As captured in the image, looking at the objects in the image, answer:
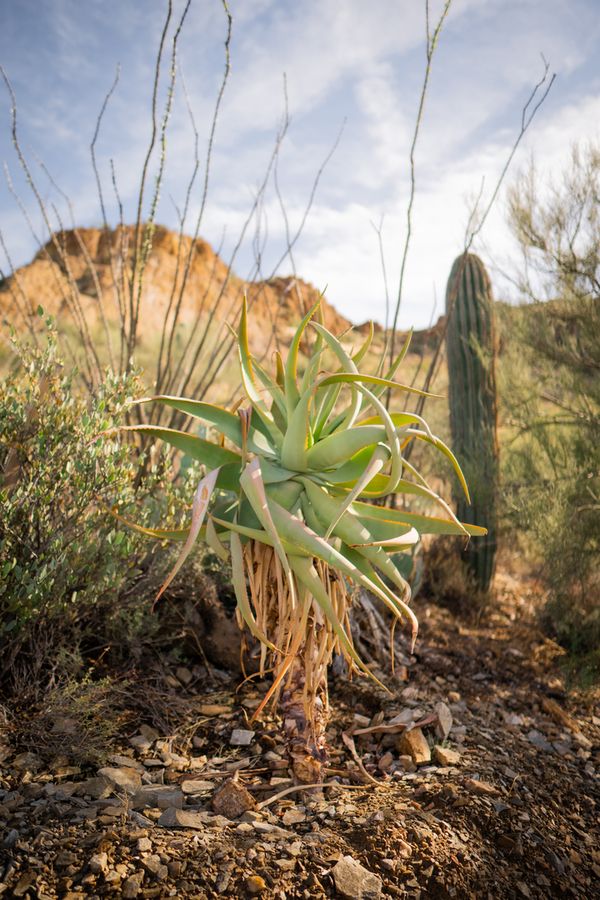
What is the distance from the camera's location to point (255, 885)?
1.79 metres

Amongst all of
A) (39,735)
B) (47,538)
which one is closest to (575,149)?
(47,538)

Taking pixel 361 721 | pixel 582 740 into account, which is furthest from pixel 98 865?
pixel 582 740

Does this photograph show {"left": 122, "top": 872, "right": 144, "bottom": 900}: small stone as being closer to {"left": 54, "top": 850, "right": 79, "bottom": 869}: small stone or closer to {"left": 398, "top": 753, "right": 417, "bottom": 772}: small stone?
{"left": 54, "top": 850, "right": 79, "bottom": 869}: small stone

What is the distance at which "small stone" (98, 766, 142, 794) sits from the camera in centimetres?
229

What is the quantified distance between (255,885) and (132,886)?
1.06ft

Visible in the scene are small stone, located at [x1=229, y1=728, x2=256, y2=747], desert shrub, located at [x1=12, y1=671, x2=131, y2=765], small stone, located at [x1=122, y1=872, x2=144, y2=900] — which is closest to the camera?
small stone, located at [x1=122, y1=872, x2=144, y2=900]

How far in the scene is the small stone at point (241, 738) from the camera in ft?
9.07

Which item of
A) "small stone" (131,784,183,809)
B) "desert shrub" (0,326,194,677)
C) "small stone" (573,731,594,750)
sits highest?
"desert shrub" (0,326,194,677)

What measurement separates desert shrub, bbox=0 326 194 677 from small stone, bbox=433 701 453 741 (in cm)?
143

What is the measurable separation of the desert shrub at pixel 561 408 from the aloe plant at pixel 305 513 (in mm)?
2869

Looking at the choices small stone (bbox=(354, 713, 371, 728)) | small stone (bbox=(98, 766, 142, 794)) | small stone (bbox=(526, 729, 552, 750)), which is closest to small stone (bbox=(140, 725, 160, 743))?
small stone (bbox=(98, 766, 142, 794))

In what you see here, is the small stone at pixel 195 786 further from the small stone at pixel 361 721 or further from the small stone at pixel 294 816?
the small stone at pixel 361 721

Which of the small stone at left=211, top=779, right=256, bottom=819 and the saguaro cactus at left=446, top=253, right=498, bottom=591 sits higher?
the saguaro cactus at left=446, top=253, right=498, bottom=591

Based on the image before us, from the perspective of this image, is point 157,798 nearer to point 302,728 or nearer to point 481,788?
point 302,728
